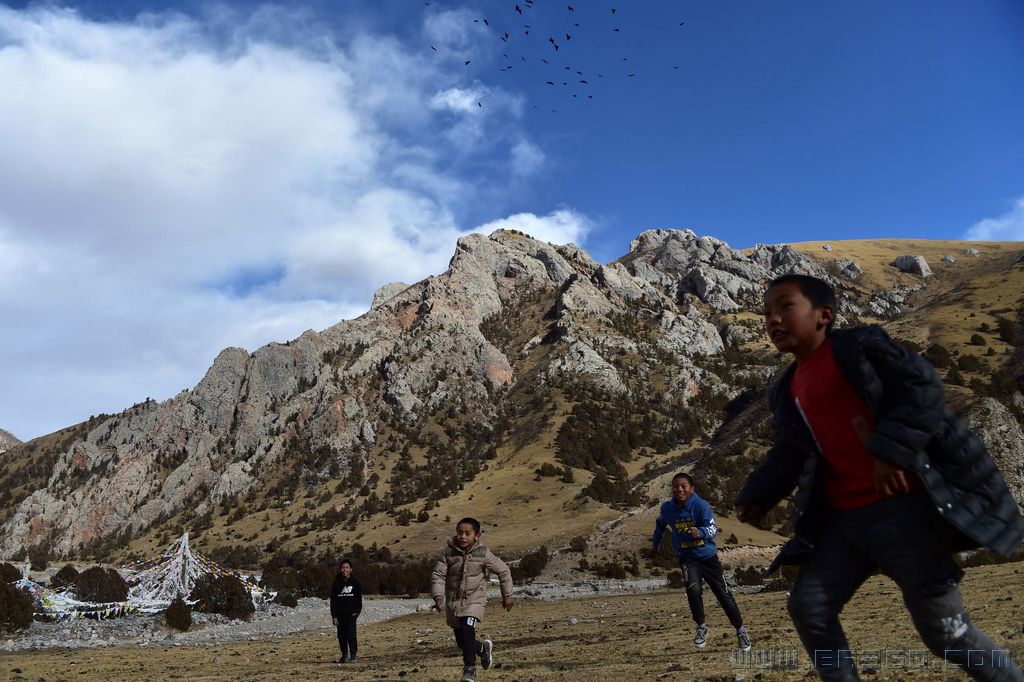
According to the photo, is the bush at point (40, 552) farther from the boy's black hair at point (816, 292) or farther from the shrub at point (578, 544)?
the boy's black hair at point (816, 292)

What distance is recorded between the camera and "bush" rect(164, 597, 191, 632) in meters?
18.3

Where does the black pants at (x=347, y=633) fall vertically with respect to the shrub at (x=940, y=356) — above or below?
below

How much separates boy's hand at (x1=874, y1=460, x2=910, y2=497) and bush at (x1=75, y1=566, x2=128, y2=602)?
896 inches

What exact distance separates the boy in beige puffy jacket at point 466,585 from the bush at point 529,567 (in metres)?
25.3

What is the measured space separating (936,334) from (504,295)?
62.4m

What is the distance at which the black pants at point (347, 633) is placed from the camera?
11609 mm

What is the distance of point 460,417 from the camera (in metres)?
73.7

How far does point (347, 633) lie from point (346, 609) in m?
0.47

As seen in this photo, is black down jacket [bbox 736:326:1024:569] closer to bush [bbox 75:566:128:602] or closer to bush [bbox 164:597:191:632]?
bush [bbox 164:597:191:632]

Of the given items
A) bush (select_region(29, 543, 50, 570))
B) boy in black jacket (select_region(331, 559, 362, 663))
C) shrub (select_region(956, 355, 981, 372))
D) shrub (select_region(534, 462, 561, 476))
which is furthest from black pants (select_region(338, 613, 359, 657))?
bush (select_region(29, 543, 50, 570))

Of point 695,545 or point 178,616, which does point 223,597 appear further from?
point 695,545

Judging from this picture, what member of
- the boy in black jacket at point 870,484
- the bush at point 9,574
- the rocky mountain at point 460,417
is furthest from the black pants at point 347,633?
the rocky mountain at point 460,417

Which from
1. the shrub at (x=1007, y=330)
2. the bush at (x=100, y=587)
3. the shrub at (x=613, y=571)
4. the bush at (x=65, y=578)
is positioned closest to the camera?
the bush at (x=100, y=587)

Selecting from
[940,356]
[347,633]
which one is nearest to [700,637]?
[347,633]
